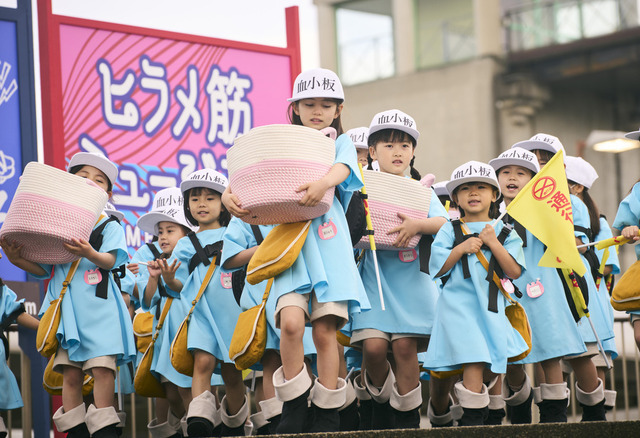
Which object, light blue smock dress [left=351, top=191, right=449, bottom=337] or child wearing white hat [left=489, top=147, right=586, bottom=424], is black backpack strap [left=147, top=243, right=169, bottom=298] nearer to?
light blue smock dress [left=351, top=191, right=449, bottom=337]

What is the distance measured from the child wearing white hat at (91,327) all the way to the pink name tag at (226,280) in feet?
2.11

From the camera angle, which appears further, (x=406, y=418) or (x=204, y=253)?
(x=204, y=253)

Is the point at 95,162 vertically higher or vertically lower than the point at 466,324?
higher

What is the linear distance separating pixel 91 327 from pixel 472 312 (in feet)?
7.41

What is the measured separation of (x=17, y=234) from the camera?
6.07 m

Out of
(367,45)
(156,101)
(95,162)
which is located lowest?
(95,162)

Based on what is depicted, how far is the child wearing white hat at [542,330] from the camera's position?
258 inches

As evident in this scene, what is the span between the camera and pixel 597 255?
24.8 feet

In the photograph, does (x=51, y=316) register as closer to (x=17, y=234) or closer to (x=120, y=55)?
(x=17, y=234)

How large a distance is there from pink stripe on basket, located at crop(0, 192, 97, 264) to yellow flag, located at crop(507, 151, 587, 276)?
2509 mm

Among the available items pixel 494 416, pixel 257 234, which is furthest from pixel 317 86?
pixel 494 416

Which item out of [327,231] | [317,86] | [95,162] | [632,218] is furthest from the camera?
[632,218]

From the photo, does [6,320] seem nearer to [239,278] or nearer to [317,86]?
[239,278]

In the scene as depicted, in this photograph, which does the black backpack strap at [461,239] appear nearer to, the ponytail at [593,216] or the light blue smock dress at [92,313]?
the ponytail at [593,216]
